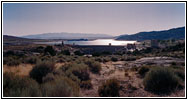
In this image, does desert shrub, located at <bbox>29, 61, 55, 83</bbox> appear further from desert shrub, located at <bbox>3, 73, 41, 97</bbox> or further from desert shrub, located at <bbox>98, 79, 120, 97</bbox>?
desert shrub, located at <bbox>98, 79, 120, 97</bbox>

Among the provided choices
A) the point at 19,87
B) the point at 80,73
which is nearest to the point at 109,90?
the point at 19,87

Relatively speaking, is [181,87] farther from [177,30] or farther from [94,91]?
[177,30]

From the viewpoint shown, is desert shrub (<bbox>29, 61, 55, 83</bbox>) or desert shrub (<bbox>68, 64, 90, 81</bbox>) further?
desert shrub (<bbox>68, 64, 90, 81</bbox>)

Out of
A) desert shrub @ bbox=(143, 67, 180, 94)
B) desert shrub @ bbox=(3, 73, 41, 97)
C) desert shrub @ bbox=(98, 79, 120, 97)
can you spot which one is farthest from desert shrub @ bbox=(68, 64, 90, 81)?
desert shrub @ bbox=(3, 73, 41, 97)

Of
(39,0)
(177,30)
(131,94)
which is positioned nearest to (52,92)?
(39,0)

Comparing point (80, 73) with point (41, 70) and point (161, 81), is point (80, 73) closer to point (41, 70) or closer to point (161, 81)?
point (41, 70)

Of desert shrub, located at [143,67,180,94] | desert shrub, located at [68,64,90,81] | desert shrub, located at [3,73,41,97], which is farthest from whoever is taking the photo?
desert shrub, located at [68,64,90,81]

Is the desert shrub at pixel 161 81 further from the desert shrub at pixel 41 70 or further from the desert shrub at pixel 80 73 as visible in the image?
the desert shrub at pixel 41 70

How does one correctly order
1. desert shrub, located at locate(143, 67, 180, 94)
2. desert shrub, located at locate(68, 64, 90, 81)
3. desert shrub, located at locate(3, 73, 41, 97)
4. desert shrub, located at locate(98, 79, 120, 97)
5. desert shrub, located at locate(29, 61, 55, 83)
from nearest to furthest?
desert shrub, located at locate(3, 73, 41, 97)
desert shrub, located at locate(98, 79, 120, 97)
desert shrub, located at locate(143, 67, 180, 94)
desert shrub, located at locate(29, 61, 55, 83)
desert shrub, located at locate(68, 64, 90, 81)
